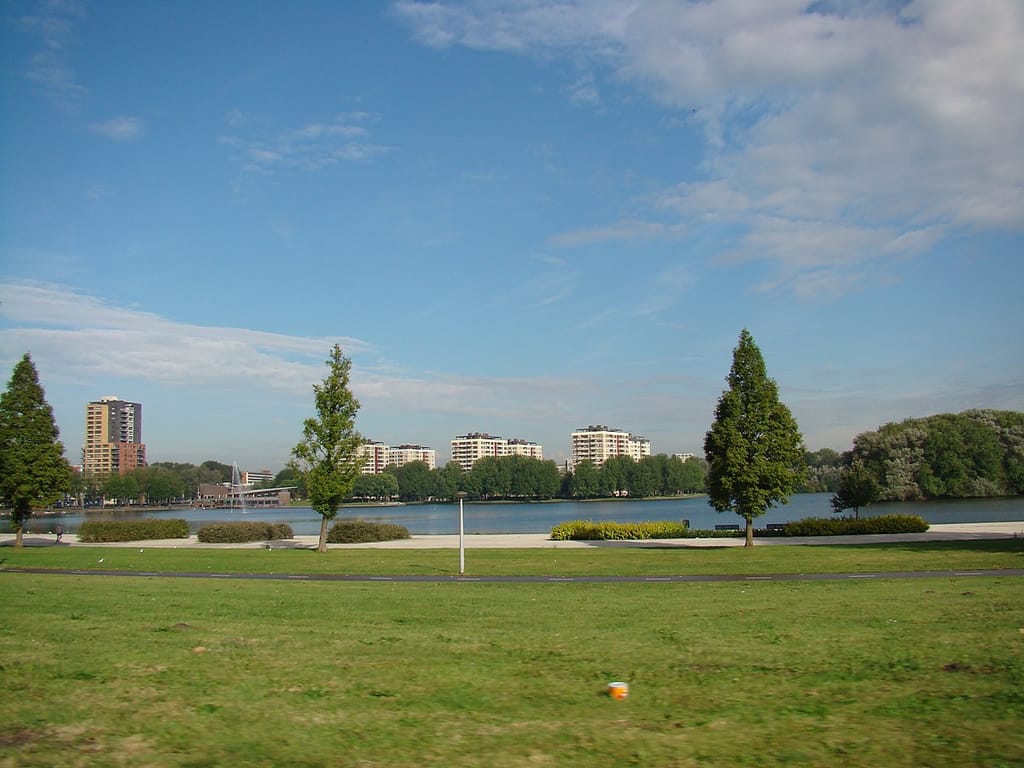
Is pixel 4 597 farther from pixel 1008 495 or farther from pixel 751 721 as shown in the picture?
pixel 1008 495

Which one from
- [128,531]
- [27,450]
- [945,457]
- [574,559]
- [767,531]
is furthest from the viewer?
[945,457]

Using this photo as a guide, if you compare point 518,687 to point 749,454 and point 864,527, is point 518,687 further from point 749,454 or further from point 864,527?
point 864,527

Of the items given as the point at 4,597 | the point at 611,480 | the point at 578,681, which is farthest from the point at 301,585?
the point at 611,480

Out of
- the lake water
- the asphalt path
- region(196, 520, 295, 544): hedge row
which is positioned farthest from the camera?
A: the lake water

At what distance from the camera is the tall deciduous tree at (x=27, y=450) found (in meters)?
37.7

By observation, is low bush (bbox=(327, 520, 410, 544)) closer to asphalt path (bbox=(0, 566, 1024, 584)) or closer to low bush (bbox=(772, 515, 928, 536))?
asphalt path (bbox=(0, 566, 1024, 584))

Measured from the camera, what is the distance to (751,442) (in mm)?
33000

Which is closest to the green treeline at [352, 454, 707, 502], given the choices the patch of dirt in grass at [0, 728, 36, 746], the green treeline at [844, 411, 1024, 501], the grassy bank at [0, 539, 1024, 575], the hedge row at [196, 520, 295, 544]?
the green treeline at [844, 411, 1024, 501]

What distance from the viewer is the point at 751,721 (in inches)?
239

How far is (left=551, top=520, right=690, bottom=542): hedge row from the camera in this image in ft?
140

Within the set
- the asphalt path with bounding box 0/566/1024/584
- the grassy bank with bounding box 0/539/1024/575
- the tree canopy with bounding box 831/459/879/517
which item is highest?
the tree canopy with bounding box 831/459/879/517

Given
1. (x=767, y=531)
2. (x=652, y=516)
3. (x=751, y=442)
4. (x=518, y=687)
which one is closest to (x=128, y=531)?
(x=751, y=442)

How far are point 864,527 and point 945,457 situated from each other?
60.7m

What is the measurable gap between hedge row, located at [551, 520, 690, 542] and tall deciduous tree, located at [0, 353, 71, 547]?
25.3 metres
